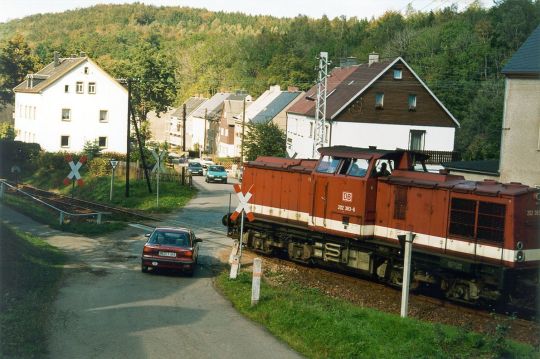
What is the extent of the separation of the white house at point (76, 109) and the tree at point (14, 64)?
12570 millimetres

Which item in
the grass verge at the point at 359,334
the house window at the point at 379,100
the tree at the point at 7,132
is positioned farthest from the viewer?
the tree at the point at 7,132

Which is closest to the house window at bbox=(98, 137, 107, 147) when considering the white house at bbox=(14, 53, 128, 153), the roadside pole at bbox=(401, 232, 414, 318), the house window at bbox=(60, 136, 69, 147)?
the white house at bbox=(14, 53, 128, 153)

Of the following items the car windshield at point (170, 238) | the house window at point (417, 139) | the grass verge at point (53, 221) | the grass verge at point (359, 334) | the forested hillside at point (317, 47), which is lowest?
the grass verge at point (53, 221)

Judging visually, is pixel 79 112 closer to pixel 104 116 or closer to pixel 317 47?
pixel 104 116

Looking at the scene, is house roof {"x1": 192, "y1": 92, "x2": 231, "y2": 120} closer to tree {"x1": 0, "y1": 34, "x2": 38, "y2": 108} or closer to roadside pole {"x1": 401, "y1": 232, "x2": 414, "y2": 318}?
Answer: tree {"x1": 0, "y1": 34, "x2": 38, "y2": 108}

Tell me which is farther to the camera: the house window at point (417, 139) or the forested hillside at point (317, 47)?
the forested hillside at point (317, 47)

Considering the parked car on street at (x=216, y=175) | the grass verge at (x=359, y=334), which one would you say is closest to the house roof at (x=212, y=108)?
the parked car on street at (x=216, y=175)

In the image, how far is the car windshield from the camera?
68.5 feet

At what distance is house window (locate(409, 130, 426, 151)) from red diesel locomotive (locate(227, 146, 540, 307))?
90.3 feet

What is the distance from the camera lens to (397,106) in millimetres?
49375

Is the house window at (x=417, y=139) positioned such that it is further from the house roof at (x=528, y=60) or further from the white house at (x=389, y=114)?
the house roof at (x=528, y=60)

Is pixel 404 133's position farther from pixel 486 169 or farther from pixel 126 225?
pixel 126 225

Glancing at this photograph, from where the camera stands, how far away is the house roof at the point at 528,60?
1164 inches

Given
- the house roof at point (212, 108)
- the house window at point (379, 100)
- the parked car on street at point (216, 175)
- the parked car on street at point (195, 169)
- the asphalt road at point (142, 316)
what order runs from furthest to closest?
the house roof at point (212, 108) < the parked car on street at point (195, 169) < the parked car on street at point (216, 175) < the house window at point (379, 100) < the asphalt road at point (142, 316)
